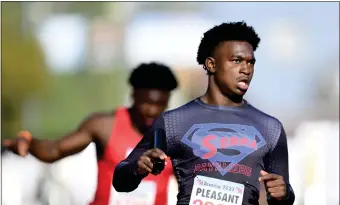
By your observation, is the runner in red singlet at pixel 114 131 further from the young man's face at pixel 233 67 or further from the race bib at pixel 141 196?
the young man's face at pixel 233 67

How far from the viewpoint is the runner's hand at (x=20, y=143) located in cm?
455

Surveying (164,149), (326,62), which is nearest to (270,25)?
(326,62)

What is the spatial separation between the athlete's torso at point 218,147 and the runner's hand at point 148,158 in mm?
170

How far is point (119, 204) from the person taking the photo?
14.3ft

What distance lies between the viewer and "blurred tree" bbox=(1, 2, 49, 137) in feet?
14.9

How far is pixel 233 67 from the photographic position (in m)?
3.56

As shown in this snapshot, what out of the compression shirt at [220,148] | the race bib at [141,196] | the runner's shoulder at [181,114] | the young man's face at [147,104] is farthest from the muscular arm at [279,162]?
the young man's face at [147,104]

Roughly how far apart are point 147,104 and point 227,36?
102 centimetres

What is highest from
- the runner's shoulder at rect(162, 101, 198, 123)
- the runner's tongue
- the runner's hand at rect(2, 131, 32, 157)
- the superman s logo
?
the runner's tongue

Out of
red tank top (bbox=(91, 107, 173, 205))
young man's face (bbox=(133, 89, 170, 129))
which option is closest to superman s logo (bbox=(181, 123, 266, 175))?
red tank top (bbox=(91, 107, 173, 205))

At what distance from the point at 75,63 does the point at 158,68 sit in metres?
0.46

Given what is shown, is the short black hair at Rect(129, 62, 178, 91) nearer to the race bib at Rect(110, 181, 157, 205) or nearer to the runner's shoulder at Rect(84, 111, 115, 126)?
the runner's shoulder at Rect(84, 111, 115, 126)

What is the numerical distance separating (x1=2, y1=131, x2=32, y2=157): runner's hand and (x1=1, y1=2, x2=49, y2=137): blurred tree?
0.04 meters

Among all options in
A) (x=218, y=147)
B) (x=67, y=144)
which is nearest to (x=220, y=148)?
(x=218, y=147)
